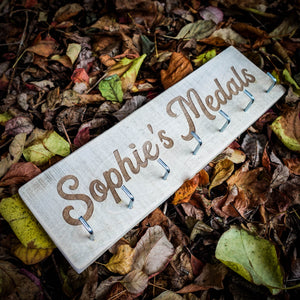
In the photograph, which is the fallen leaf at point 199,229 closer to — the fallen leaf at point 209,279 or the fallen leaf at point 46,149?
the fallen leaf at point 209,279

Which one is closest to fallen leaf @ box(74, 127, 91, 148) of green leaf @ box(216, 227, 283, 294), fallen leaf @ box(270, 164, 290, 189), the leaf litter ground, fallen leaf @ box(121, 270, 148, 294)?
the leaf litter ground

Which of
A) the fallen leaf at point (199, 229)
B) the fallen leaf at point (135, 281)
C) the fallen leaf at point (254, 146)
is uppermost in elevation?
the fallen leaf at point (254, 146)

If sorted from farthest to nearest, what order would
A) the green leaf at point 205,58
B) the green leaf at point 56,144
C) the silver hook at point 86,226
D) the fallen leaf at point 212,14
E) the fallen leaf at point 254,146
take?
the fallen leaf at point 212,14 → the green leaf at point 205,58 → the fallen leaf at point 254,146 → the green leaf at point 56,144 → the silver hook at point 86,226

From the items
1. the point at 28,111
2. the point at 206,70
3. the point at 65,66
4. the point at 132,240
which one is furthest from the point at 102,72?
the point at 132,240

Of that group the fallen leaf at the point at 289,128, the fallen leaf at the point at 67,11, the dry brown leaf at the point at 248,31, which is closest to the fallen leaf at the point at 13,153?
the fallen leaf at the point at 67,11

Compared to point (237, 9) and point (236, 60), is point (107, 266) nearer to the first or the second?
point (236, 60)

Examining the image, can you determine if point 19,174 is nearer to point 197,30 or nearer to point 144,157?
point 144,157

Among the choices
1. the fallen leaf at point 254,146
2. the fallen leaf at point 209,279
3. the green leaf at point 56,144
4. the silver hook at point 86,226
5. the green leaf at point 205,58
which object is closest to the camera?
the silver hook at point 86,226
